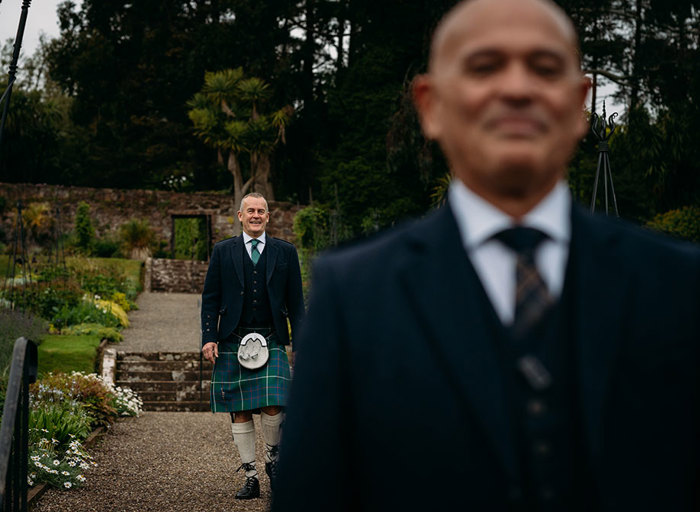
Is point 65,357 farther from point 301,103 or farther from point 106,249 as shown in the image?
point 301,103

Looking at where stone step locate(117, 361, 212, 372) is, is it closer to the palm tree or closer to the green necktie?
the green necktie

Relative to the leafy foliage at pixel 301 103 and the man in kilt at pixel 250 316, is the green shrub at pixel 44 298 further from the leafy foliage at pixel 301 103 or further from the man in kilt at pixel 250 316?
the man in kilt at pixel 250 316

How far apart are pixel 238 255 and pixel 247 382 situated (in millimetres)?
868

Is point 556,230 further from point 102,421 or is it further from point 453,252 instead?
point 102,421

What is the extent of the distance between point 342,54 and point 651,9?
11.7 metres

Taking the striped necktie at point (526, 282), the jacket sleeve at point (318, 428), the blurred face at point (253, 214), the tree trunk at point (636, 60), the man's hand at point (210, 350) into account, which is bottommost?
the man's hand at point (210, 350)

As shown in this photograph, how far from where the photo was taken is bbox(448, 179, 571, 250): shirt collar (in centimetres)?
108

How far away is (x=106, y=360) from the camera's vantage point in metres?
10.9

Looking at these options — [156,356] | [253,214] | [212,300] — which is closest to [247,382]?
[212,300]

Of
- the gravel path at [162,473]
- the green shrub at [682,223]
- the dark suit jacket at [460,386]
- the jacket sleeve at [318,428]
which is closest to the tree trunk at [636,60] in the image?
the green shrub at [682,223]

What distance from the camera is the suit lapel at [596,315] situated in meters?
0.99

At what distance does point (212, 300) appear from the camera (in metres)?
5.43

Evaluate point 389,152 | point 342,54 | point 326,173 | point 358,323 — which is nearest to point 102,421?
point 358,323

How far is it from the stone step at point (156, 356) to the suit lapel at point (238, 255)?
19.9 feet
